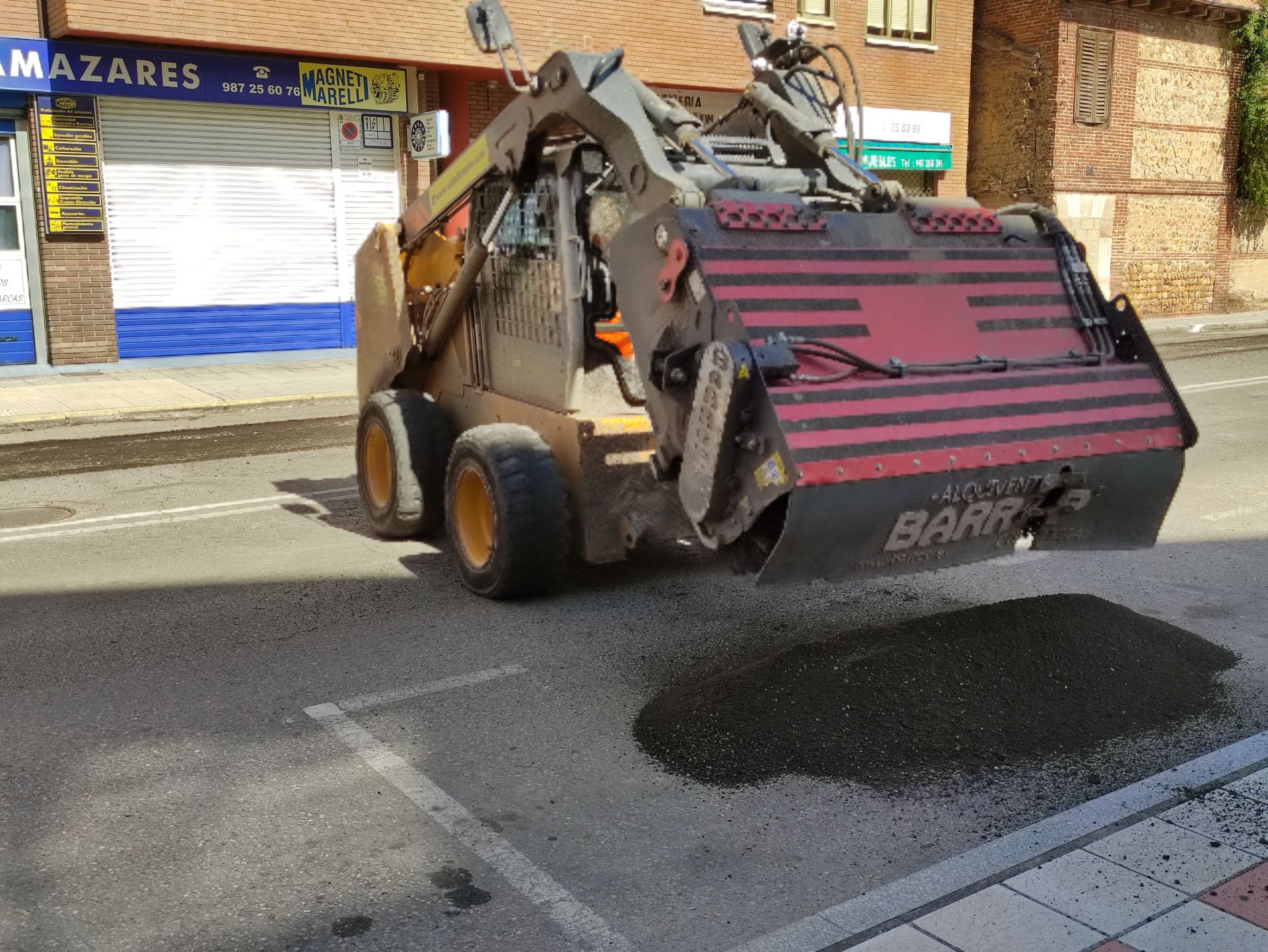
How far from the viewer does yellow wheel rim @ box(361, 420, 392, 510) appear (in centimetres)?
816

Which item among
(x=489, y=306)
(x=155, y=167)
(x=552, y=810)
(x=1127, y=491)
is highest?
(x=155, y=167)

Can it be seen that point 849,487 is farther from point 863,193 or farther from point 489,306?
point 489,306

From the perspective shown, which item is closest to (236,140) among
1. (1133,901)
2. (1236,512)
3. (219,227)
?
(219,227)

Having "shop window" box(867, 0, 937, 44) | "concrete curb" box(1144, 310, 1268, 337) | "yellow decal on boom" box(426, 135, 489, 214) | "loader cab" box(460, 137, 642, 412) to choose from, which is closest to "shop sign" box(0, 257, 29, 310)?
"yellow decal on boom" box(426, 135, 489, 214)

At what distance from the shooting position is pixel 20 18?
618 inches

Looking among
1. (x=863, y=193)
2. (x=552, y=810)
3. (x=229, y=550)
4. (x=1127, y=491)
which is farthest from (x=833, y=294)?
(x=229, y=550)

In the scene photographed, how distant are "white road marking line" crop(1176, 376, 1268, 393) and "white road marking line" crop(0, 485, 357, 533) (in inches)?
392

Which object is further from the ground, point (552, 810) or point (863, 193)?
point (863, 193)

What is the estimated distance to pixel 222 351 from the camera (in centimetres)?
1831

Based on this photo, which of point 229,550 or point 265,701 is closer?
point 265,701

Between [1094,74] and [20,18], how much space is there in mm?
19442

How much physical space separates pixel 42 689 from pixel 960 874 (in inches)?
152

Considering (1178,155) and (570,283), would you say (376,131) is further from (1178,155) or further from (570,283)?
(1178,155)

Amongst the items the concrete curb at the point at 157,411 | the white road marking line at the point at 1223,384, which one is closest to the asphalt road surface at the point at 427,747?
the concrete curb at the point at 157,411
